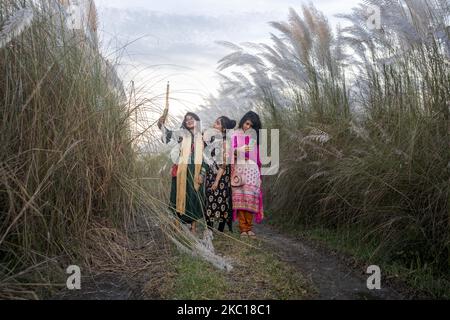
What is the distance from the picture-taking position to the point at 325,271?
331 centimetres

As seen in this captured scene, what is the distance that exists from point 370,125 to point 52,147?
2754mm

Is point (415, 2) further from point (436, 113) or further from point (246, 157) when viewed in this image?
point (246, 157)

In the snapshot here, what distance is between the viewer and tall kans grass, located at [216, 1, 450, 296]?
124 inches

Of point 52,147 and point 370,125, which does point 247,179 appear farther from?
point 52,147

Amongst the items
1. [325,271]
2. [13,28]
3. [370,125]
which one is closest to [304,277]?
[325,271]

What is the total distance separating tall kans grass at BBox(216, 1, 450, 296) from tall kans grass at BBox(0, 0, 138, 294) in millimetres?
1861

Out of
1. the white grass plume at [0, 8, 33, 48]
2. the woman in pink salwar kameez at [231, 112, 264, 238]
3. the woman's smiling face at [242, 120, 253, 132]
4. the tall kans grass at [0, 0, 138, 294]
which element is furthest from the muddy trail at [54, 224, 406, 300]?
the woman's smiling face at [242, 120, 253, 132]

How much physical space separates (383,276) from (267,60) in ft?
11.6

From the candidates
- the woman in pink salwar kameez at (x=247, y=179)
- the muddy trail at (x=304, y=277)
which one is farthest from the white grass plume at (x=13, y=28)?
the woman in pink salwar kameez at (x=247, y=179)

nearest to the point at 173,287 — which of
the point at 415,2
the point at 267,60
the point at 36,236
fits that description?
the point at 36,236

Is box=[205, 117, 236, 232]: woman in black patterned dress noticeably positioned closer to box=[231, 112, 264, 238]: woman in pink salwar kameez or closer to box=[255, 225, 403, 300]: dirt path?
box=[231, 112, 264, 238]: woman in pink salwar kameez

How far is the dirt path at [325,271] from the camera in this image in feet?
9.14

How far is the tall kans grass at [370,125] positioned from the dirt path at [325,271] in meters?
0.29

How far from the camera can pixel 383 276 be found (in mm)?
3100
